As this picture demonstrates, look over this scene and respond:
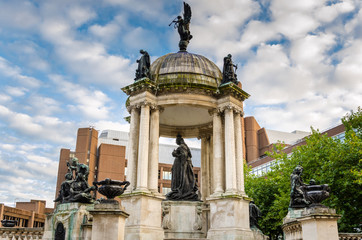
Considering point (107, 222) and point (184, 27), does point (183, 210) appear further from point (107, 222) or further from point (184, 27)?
point (184, 27)

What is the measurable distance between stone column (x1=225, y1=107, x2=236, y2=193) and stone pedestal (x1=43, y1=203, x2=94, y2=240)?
22.9ft

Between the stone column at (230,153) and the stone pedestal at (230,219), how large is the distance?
616 millimetres

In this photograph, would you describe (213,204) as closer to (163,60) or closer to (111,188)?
(111,188)

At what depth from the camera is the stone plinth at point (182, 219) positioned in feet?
59.0

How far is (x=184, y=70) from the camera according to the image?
2028 cm

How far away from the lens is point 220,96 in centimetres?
2005

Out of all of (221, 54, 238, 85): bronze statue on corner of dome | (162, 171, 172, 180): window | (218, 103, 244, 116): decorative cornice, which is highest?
(162, 171, 172, 180): window

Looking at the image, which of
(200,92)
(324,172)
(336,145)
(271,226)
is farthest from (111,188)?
(271,226)

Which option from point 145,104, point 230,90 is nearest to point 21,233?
point 145,104

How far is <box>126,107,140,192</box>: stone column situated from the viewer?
61.1 ft

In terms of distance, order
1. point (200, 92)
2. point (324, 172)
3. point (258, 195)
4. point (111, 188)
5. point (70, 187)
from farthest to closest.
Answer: point (258, 195) < point (324, 172) < point (200, 92) < point (70, 187) < point (111, 188)

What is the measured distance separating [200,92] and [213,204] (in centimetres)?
607

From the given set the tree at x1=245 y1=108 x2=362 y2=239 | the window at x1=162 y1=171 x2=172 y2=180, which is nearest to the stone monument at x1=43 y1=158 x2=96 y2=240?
the tree at x1=245 y1=108 x2=362 y2=239

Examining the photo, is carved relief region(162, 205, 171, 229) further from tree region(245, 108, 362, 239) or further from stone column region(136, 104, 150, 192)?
tree region(245, 108, 362, 239)
